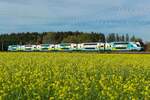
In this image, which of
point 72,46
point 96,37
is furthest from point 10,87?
point 96,37

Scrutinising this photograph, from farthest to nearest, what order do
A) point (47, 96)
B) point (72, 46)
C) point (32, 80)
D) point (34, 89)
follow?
point (72, 46), point (32, 80), point (34, 89), point (47, 96)

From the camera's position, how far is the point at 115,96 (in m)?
8.20

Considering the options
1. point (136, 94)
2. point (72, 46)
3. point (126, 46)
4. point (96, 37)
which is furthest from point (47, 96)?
point (96, 37)

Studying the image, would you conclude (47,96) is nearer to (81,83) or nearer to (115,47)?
(81,83)

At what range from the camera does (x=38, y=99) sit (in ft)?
26.8

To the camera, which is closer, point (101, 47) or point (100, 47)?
point (101, 47)

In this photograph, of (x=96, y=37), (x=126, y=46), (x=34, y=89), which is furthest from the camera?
(x=96, y=37)

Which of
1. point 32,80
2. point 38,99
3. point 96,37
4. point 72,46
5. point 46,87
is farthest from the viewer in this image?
point 96,37

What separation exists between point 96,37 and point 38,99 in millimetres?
123620

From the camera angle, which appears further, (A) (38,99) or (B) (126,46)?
(B) (126,46)

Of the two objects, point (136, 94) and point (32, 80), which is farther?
point (32, 80)

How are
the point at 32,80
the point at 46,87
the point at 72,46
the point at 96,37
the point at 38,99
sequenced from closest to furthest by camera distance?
the point at 38,99
the point at 46,87
the point at 32,80
the point at 72,46
the point at 96,37

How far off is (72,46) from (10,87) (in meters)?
84.3

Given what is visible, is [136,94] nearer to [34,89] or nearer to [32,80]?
[34,89]
